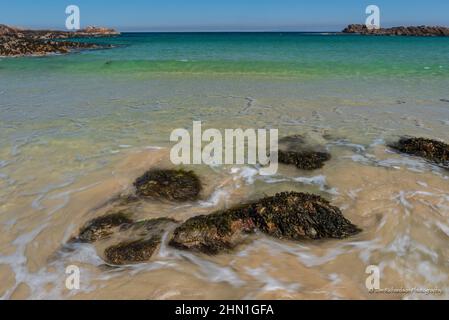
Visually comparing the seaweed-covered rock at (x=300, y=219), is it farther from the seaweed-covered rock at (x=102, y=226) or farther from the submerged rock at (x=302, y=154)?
the seaweed-covered rock at (x=102, y=226)

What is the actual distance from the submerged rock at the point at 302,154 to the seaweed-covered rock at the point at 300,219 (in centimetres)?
201

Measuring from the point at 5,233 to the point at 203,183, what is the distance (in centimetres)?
340

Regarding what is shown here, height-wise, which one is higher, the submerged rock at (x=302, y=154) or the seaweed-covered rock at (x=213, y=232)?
the submerged rock at (x=302, y=154)

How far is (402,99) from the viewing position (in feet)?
49.0

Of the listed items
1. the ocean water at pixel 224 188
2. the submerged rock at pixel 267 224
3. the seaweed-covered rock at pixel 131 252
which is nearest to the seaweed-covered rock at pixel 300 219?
the submerged rock at pixel 267 224

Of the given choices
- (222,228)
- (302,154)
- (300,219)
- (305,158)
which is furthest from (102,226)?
(302,154)

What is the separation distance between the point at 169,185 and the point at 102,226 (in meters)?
1.56

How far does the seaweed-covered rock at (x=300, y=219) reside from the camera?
17.2 ft

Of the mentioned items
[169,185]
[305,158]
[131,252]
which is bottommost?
[131,252]

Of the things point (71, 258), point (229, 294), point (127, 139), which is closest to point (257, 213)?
point (229, 294)

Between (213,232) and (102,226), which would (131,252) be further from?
(213,232)

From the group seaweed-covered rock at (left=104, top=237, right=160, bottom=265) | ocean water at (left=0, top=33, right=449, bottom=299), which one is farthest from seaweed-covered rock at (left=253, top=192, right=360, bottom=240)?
seaweed-covered rock at (left=104, top=237, right=160, bottom=265)

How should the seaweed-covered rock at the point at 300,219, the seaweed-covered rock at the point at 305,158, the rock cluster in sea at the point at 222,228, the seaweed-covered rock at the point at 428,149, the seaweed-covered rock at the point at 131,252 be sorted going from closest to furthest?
the seaweed-covered rock at the point at 131,252, the rock cluster in sea at the point at 222,228, the seaweed-covered rock at the point at 300,219, the seaweed-covered rock at the point at 305,158, the seaweed-covered rock at the point at 428,149

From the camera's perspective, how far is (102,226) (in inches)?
215
